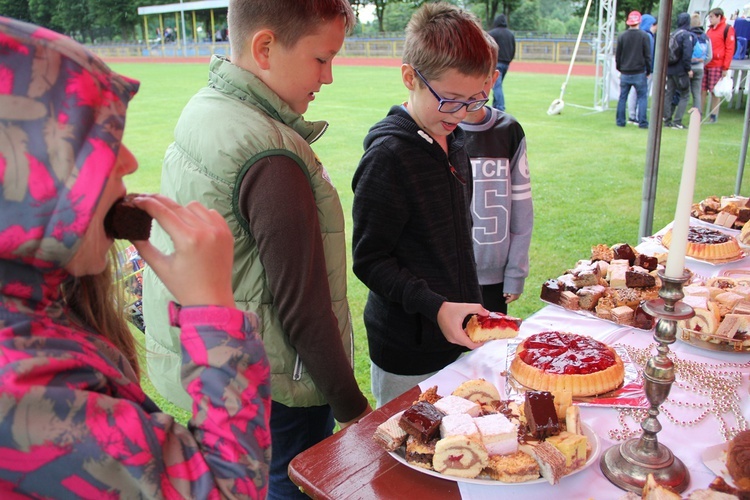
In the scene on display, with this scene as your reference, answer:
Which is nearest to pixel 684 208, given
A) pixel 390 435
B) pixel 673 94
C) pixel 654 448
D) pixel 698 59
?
pixel 654 448

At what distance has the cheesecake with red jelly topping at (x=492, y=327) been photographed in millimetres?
1845

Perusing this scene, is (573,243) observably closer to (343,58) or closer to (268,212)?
(268,212)

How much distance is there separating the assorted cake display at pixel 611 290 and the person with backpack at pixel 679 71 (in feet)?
36.7

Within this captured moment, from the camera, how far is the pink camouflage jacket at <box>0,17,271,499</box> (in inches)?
30.3

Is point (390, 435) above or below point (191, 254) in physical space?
below

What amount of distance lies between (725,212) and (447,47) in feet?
6.47

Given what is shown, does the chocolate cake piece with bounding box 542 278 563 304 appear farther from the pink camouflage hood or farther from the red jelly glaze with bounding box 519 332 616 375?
the pink camouflage hood

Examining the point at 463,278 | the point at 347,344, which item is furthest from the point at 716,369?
the point at 347,344

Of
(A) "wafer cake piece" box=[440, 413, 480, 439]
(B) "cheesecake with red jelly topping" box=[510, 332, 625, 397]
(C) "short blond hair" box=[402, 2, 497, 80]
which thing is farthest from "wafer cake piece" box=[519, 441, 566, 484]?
(C) "short blond hair" box=[402, 2, 497, 80]

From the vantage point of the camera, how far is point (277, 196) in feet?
4.87

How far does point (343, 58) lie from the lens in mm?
34688

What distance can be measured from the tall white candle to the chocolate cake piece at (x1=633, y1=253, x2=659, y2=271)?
1.40 meters

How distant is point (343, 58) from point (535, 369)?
35.0m

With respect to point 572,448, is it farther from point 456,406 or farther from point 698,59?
point 698,59
